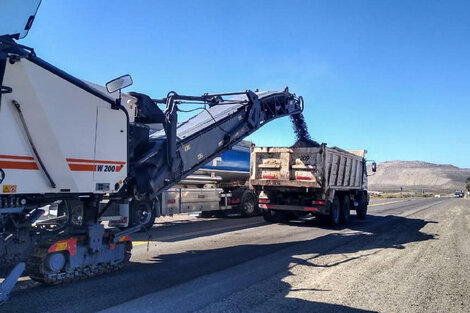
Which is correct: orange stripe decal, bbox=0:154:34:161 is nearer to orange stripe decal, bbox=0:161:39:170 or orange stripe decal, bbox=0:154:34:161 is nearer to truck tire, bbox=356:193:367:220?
orange stripe decal, bbox=0:161:39:170

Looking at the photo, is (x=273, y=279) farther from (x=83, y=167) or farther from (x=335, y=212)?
(x=335, y=212)

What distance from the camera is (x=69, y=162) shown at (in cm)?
538

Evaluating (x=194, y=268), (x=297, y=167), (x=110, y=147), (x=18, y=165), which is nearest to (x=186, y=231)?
(x=297, y=167)

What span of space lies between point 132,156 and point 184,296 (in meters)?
2.55

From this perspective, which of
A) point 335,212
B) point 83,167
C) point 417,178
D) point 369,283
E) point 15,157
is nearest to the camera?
point 15,157

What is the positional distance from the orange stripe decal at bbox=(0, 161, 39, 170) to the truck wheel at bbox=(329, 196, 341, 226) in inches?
407

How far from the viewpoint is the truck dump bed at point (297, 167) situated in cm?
1294

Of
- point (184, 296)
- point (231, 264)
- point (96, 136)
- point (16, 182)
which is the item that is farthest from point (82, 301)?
point (231, 264)

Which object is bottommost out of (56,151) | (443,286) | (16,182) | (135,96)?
(443,286)

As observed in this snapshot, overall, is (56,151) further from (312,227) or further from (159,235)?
(312,227)

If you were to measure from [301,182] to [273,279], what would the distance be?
23.2ft

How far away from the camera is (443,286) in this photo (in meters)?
6.13

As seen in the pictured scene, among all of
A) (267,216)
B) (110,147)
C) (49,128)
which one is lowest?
(267,216)

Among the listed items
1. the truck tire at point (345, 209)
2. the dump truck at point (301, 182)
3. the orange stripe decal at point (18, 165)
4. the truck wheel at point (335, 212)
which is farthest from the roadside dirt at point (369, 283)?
the truck tire at point (345, 209)
